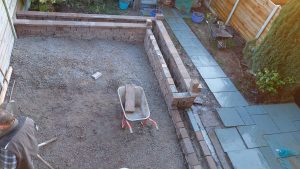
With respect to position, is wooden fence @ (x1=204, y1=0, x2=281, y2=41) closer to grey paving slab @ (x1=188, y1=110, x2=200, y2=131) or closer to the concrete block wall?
the concrete block wall

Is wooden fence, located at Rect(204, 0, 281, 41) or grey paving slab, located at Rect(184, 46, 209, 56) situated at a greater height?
wooden fence, located at Rect(204, 0, 281, 41)

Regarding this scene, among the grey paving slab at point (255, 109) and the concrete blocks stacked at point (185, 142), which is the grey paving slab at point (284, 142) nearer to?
the grey paving slab at point (255, 109)

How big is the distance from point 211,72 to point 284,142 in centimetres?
266

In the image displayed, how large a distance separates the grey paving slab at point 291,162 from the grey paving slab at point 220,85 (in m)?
2.21

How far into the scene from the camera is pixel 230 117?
6297mm

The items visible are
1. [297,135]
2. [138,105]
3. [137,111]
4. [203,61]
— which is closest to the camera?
[137,111]

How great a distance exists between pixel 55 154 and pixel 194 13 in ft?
23.3

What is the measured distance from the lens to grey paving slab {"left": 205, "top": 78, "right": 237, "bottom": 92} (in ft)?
23.0

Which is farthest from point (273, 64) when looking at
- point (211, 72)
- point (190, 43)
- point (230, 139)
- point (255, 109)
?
point (190, 43)

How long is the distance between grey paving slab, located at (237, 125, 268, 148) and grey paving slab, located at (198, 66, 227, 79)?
1.82m

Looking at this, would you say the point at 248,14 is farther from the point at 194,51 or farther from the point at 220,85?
the point at 220,85

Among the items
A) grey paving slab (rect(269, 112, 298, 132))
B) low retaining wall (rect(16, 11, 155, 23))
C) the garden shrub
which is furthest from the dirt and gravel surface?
the garden shrub

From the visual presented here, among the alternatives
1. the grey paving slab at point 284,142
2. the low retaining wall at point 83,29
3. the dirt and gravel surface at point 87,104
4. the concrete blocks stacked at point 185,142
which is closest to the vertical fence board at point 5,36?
the dirt and gravel surface at point 87,104

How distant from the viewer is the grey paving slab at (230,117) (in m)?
6.15
